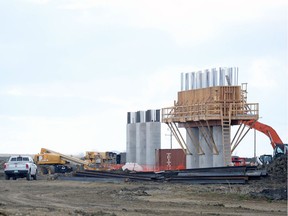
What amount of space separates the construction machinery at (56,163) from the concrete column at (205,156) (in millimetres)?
15327

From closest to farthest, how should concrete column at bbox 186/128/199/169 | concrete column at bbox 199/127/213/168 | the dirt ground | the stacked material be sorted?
the dirt ground
the stacked material
concrete column at bbox 199/127/213/168
concrete column at bbox 186/128/199/169

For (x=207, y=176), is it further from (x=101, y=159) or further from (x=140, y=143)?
(x=101, y=159)

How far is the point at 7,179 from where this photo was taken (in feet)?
157

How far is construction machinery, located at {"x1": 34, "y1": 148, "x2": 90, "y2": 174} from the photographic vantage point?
62219mm

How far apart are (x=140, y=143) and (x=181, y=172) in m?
24.4

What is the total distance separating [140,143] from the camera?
64625mm

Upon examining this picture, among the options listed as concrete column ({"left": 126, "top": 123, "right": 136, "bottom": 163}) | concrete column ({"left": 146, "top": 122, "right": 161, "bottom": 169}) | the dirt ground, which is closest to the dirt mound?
the dirt ground

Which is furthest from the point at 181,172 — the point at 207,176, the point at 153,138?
the point at 153,138

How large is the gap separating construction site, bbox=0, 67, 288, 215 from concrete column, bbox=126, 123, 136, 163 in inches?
3.6

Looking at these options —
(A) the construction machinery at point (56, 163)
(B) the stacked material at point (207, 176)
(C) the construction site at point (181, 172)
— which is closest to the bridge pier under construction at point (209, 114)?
(C) the construction site at point (181, 172)

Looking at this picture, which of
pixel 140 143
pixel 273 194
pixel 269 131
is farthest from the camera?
pixel 140 143

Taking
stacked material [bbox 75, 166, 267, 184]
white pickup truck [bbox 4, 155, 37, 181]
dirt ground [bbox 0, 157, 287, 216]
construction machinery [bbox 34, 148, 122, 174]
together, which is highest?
construction machinery [bbox 34, 148, 122, 174]

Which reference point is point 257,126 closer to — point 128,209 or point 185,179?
point 185,179

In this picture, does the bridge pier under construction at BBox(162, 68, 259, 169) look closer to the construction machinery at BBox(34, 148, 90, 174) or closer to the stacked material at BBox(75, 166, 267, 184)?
the stacked material at BBox(75, 166, 267, 184)
